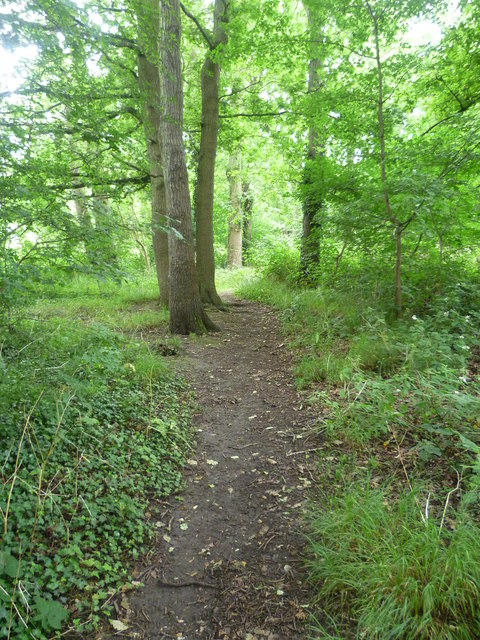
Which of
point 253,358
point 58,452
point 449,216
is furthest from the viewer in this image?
point 253,358

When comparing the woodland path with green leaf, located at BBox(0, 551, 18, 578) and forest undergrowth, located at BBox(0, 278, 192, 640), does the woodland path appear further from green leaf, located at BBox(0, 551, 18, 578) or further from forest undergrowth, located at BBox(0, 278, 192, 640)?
green leaf, located at BBox(0, 551, 18, 578)

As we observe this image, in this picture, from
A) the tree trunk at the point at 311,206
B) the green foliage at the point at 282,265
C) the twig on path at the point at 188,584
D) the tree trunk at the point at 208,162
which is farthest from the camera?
the green foliage at the point at 282,265

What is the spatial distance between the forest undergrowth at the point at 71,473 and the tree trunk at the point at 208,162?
16.5 feet

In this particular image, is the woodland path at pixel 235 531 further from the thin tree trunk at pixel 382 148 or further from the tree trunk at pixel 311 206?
the tree trunk at pixel 311 206

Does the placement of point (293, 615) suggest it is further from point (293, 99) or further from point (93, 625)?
point (293, 99)

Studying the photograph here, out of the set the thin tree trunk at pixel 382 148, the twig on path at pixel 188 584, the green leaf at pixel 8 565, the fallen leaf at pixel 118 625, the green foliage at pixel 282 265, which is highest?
the thin tree trunk at pixel 382 148

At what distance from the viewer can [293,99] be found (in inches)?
293

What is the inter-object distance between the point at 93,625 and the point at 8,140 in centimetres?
327

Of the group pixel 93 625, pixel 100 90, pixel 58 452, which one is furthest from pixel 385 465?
pixel 100 90

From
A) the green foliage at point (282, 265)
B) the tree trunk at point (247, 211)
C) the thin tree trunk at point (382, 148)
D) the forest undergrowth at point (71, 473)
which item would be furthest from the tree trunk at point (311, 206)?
the tree trunk at point (247, 211)

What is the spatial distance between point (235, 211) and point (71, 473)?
14490mm

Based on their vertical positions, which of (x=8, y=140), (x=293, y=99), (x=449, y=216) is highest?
(x=293, y=99)

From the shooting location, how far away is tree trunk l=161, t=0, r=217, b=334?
Result: 5.75m

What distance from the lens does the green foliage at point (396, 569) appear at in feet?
5.82
